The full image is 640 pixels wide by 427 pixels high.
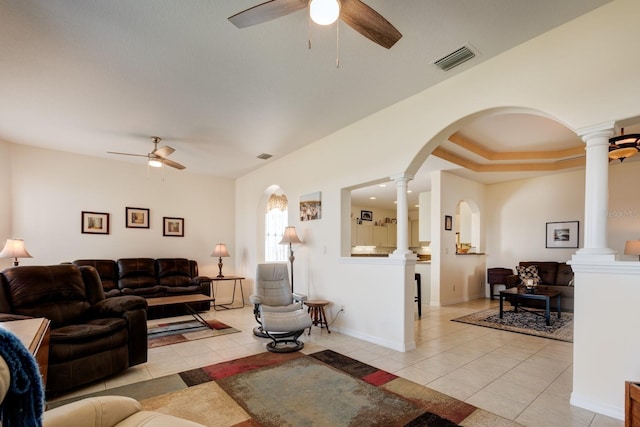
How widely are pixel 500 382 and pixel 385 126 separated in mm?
2892

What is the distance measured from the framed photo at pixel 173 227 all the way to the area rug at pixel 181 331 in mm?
2156

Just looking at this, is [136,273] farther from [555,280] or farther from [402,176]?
[555,280]

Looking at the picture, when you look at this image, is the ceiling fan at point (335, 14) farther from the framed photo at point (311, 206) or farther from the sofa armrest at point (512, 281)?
the sofa armrest at point (512, 281)

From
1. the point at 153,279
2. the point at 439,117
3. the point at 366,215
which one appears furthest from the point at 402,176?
the point at 366,215

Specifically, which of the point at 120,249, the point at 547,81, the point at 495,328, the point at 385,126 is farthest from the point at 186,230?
the point at 547,81

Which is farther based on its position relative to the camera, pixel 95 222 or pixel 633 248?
pixel 95 222

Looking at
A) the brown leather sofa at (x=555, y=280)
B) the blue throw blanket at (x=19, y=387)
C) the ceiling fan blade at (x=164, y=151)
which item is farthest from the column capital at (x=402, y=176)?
the brown leather sofa at (x=555, y=280)

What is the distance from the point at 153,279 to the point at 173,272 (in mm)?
371

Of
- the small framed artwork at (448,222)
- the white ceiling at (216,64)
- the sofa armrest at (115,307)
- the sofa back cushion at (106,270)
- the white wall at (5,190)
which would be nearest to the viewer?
the white ceiling at (216,64)

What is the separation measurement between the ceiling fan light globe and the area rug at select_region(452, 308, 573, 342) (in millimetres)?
4667

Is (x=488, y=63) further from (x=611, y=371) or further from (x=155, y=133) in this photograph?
(x=155, y=133)

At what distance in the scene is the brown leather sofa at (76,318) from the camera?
258 centimetres

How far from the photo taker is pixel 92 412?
4.25ft

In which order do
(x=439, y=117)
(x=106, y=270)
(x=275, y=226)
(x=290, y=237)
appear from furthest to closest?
(x=275, y=226), (x=106, y=270), (x=290, y=237), (x=439, y=117)
